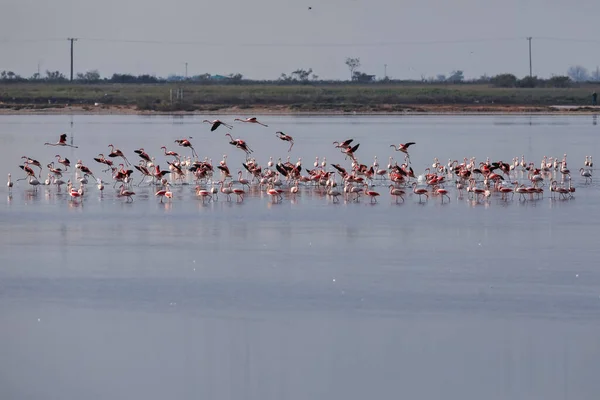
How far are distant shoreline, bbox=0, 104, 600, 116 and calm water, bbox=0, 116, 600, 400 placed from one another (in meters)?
38.8

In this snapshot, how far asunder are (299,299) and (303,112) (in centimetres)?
4803

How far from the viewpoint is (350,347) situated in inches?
299

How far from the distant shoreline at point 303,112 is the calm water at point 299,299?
3879 cm

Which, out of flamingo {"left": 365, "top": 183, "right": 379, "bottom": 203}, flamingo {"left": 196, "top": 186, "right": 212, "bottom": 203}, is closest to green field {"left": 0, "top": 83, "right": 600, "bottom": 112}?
flamingo {"left": 365, "top": 183, "right": 379, "bottom": 203}

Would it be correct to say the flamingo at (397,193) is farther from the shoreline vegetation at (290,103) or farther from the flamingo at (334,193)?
the shoreline vegetation at (290,103)

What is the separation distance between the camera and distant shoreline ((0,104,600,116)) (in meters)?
55.0

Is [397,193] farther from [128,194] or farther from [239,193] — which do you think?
[128,194]

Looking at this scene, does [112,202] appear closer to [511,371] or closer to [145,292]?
[145,292]

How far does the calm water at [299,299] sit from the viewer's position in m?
6.97

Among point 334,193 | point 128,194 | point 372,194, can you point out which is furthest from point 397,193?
point 128,194

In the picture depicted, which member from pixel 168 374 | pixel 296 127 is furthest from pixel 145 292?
pixel 296 127

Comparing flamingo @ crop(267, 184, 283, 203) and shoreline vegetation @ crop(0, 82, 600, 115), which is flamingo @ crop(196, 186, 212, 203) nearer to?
flamingo @ crop(267, 184, 283, 203)

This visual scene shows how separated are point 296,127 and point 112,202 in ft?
77.1

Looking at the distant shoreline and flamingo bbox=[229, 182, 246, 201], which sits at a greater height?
the distant shoreline
